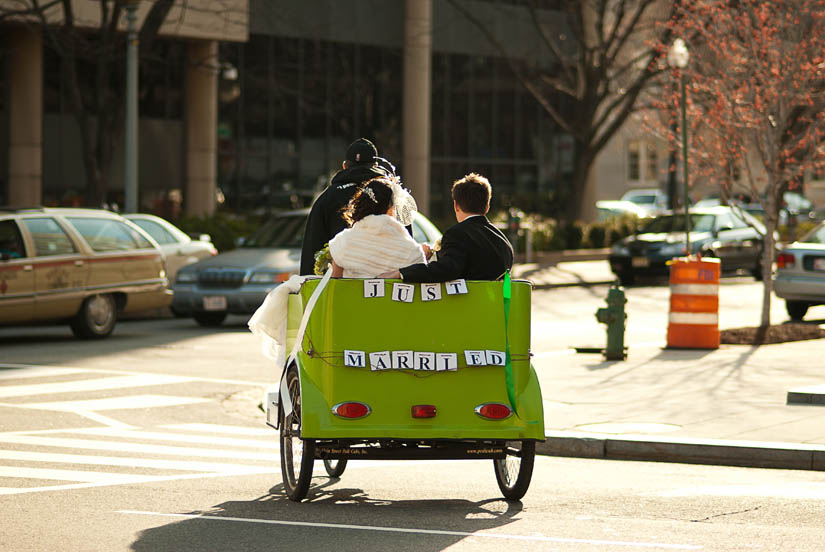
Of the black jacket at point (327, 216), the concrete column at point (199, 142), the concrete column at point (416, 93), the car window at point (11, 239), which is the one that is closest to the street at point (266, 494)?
the black jacket at point (327, 216)

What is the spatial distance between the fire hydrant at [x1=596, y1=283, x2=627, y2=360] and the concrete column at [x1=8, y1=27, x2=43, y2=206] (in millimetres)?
20845

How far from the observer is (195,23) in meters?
34.2

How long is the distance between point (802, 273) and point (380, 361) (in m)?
13.6

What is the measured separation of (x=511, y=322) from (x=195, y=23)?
90.8ft

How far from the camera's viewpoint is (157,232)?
76.5 feet

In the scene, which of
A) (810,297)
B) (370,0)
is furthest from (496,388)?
(370,0)

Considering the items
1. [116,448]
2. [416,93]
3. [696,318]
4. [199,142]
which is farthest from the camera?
[416,93]

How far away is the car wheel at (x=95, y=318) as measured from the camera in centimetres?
1788

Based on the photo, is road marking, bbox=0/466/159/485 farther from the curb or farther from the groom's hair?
the curb

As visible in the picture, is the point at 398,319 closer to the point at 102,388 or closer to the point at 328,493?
the point at 328,493

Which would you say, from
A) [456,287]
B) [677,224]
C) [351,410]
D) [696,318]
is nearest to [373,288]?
[456,287]

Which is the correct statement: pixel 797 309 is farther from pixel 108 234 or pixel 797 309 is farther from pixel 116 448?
pixel 116 448

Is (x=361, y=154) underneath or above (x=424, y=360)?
above

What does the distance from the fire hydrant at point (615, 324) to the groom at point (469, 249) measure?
762 cm
